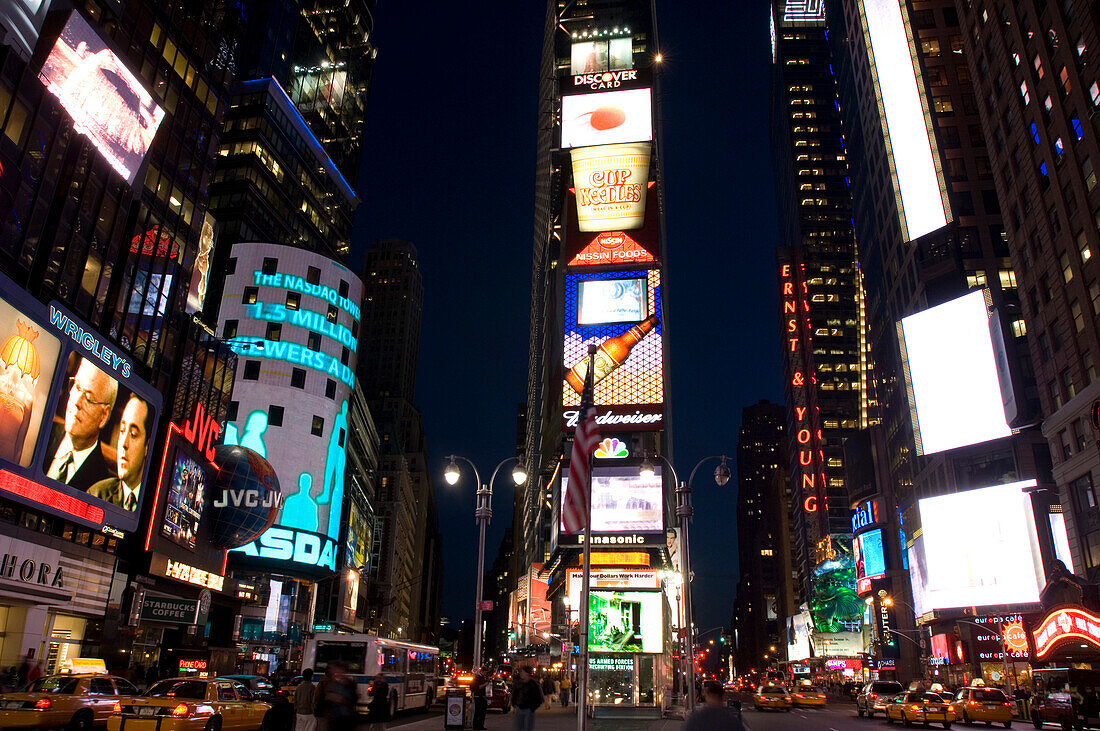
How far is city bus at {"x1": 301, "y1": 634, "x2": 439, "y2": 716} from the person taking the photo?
3219 centimetres

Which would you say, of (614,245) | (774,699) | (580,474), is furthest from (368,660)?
(614,245)

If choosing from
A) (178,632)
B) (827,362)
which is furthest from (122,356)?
(827,362)

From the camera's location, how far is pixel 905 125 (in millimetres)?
77625

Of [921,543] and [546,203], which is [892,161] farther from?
[546,203]

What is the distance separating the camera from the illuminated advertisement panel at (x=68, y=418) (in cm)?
2902

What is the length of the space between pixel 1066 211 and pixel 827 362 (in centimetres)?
11915

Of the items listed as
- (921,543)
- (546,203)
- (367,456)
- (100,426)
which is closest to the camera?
(100,426)

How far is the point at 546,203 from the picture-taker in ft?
470

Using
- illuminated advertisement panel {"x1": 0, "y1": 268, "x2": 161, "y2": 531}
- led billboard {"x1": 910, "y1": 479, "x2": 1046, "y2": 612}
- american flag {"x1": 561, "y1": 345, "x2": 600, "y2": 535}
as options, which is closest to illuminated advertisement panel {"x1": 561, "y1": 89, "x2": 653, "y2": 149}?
led billboard {"x1": 910, "y1": 479, "x2": 1046, "y2": 612}

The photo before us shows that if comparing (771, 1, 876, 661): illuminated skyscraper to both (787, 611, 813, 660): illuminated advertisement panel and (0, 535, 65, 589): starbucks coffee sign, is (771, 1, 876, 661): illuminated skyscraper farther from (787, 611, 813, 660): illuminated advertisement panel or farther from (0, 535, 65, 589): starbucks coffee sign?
(0, 535, 65, 589): starbucks coffee sign

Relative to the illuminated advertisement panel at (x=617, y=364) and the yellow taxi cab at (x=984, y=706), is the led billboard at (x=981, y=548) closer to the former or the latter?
the illuminated advertisement panel at (x=617, y=364)

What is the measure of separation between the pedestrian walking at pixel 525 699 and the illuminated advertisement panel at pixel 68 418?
893 inches

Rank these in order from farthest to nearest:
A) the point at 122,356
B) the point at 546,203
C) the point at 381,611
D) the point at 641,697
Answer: the point at 546,203 → the point at 381,611 → the point at 641,697 → the point at 122,356

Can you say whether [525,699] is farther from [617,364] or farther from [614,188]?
[614,188]
